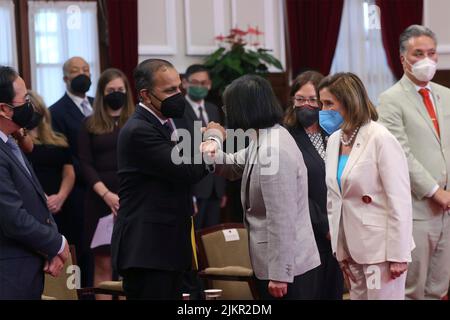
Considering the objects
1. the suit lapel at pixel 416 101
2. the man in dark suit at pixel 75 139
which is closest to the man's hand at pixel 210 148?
the suit lapel at pixel 416 101

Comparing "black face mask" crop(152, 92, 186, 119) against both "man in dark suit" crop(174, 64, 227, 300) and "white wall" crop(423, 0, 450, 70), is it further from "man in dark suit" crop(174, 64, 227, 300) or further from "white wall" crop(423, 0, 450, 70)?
"white wall" crop(423, 0, 450, 70)

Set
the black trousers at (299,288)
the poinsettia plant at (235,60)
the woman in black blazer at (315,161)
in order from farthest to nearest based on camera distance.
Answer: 1. the poinsettia plant at (235,60)
2. the woman in black blazer at (315,161)
3. the black trousers at (299,288)

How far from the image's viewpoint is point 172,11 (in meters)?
7.86

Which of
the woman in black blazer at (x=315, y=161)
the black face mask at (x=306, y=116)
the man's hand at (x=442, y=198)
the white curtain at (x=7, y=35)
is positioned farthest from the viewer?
the white curtain at (x=7, y=35)

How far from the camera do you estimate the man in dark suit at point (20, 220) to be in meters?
3.42

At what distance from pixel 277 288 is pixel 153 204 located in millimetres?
646

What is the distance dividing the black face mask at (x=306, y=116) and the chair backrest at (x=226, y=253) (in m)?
1.09

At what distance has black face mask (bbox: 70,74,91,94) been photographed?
6004mm

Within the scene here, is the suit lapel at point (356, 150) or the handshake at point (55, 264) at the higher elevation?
the suit lapel at point (356, 150)

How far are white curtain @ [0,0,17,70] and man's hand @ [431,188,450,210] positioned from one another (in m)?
4.08

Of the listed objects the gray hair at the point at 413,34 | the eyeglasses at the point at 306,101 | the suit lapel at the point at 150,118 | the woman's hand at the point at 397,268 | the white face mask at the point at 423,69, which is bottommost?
the woman's hand at the point at 397,268

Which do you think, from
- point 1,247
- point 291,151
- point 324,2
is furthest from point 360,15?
point 1,247

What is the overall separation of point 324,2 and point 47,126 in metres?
3.63

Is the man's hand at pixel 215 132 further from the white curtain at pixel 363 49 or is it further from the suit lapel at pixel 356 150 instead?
the white curtain at pixel 363 49
